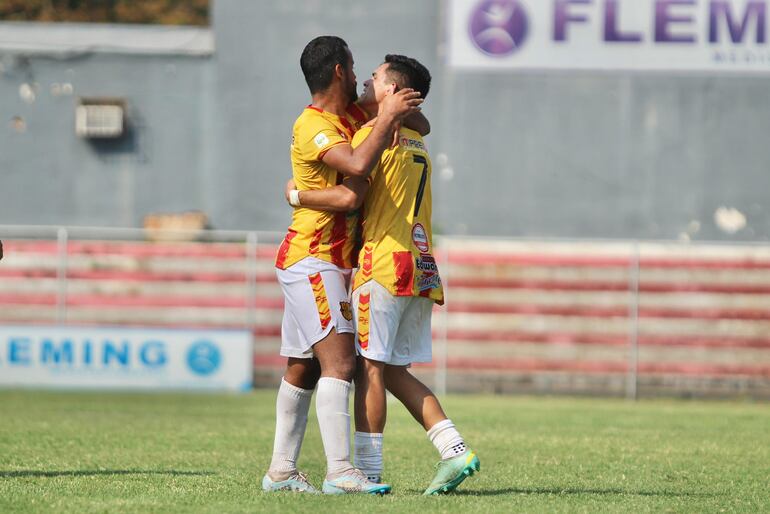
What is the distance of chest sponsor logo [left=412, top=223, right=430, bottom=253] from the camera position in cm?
705

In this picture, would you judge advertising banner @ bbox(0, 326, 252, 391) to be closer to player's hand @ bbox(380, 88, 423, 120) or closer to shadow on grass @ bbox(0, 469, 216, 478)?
shadow on grass @ bbox(0, 469, 216, 478)

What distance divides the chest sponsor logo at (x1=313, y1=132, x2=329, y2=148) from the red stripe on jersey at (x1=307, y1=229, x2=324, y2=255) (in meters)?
0.43

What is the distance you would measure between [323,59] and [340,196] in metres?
0.67

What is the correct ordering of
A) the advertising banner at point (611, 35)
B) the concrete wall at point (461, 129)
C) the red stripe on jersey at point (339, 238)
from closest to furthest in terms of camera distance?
the red stripe on jersey at point (339, 238) < the advertising banner at point (611, 35) < the concrete wall at point (461, 129)

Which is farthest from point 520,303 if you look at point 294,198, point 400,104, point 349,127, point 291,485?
point 400,104

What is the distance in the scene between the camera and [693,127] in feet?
70.2

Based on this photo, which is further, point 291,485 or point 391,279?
point 291,485

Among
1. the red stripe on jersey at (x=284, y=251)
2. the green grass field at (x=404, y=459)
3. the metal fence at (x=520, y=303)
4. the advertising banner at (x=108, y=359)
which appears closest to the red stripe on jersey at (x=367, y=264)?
the red stripe on jersey at (x=284, y=251)

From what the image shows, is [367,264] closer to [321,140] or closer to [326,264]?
[326,264]

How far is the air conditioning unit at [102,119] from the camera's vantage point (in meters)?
21.4

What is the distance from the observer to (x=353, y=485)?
6895mm

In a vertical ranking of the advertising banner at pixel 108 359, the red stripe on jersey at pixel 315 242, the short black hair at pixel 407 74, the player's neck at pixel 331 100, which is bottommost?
the advertising banner at pixel 108 359

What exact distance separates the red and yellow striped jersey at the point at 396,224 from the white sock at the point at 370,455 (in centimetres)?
71

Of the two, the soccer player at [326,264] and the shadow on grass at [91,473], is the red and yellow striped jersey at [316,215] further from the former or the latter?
the shadow on grass at [91,473]
